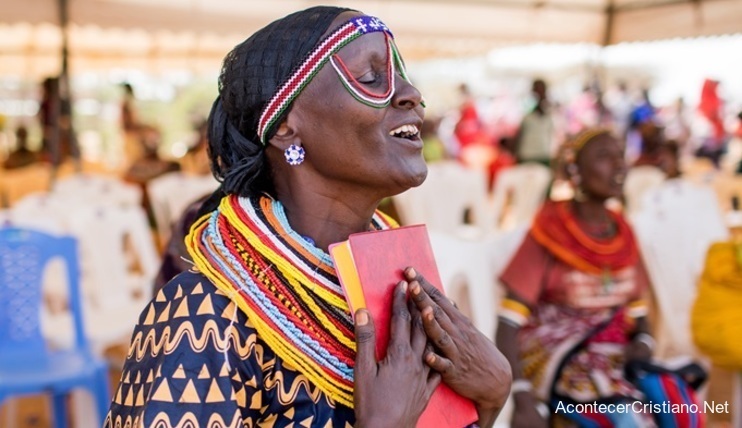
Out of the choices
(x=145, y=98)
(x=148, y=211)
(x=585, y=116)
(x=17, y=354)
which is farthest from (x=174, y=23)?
(x=145, y=98)

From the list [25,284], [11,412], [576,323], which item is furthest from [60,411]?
[576,323]

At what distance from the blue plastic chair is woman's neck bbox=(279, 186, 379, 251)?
85.8 inches

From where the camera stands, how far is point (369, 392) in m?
1.26

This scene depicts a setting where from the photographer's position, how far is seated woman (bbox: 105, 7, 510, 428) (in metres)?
1.25

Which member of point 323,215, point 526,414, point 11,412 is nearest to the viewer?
point 323,215

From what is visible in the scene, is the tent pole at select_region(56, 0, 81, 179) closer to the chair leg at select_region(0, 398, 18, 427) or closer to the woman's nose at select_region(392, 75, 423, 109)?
the chair leg at select_region(0, 398, 18, 427)

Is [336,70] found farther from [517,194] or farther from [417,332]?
[517,194]

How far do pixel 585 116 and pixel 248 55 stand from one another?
434 inches

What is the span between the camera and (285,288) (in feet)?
4.39

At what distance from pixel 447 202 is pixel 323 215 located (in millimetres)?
4938

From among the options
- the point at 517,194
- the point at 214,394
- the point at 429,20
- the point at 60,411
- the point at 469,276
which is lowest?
the point at 60,411

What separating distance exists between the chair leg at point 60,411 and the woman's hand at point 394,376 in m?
2.54

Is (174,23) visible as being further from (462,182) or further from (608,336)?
(608,336)

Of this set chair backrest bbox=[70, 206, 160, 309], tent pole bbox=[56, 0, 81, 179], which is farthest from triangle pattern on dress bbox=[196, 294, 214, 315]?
tent pole bbox=[56, 0, 81, 179]
